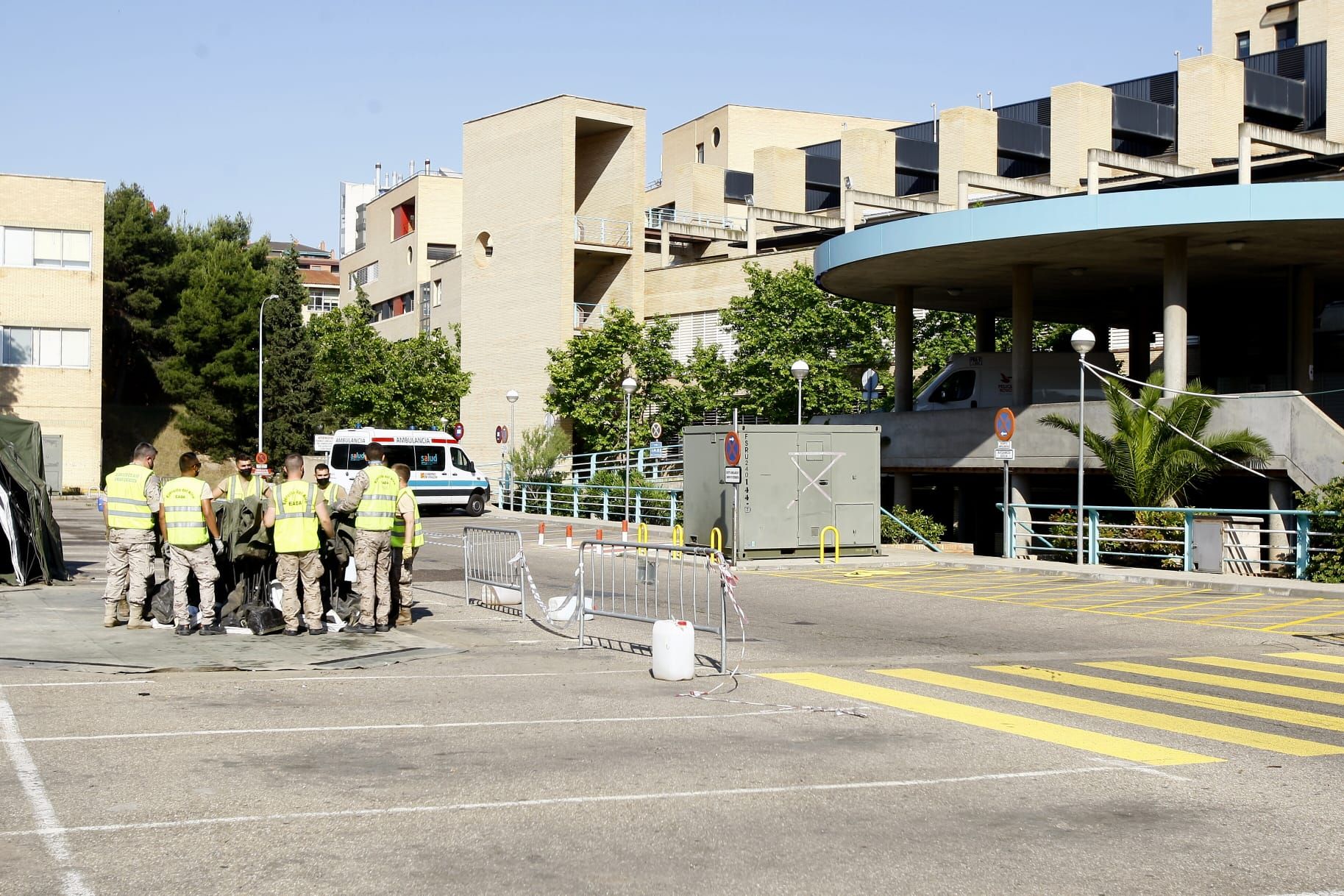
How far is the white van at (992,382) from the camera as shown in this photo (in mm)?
32188

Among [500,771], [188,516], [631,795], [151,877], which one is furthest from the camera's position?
[188,516]

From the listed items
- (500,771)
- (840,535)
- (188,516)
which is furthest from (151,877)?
(840,535)

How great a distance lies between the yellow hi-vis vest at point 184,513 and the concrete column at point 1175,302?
19.9 meters

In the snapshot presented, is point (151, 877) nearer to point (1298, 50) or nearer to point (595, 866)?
point (595, 866)

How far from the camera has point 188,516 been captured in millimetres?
13531

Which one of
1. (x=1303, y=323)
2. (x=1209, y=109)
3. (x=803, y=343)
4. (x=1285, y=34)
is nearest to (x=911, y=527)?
(x=1303, y=323)

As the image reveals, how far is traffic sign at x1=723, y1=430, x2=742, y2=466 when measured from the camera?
2352 cm

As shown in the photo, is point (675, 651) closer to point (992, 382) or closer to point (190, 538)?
point (190, 538)

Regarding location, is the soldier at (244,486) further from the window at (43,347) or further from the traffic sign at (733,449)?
the window at (43,347)

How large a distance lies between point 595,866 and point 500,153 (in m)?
53.8

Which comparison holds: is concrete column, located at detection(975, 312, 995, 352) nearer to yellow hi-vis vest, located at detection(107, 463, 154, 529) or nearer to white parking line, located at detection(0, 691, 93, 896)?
yellow hi-vis vest, located at detection(107, 463, 154, 529)

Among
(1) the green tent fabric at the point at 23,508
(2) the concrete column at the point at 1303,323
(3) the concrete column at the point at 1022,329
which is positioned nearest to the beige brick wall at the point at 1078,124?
(2) the concrete column at the point at 1303,323

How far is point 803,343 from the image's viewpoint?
45.7 metres

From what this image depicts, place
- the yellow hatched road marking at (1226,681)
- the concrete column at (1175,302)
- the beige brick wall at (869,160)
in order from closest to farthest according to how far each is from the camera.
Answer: the yellow hatched road marking at (1226,681), the concrete column at (1175,302), the beige brick wall at (869,160)
